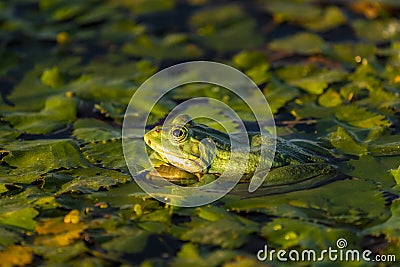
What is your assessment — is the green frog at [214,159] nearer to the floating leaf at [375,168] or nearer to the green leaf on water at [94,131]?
the floating leaf at [375,168]

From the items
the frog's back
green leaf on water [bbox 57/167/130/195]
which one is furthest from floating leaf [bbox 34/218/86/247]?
the frog's back

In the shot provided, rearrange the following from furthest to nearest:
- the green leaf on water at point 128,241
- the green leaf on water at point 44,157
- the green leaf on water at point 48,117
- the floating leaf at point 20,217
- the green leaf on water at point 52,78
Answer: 1. the green leaf on water at point 52,78
2. the green leaf on water at point 48,117
3. the green leaf on water at point 44,157
4. the floating leaf at point 20,217
5. the green leaf on water at point 128,241

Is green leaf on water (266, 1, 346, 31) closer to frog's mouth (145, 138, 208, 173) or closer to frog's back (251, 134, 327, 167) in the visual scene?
frog's back (251, 134, 327, 167)

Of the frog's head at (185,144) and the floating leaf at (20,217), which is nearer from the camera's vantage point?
the floating leaf at (20,217)

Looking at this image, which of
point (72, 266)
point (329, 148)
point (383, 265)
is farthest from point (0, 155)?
point (383, 265)

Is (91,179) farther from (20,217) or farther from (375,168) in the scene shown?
(375,168)

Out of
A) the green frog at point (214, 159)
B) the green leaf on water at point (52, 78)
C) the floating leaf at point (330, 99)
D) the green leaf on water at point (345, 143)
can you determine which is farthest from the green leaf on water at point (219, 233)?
the green leaf on water at point (52, 78)

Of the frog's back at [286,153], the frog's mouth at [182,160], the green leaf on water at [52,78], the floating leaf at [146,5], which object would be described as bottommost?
the frog's mouth at [182,160]
